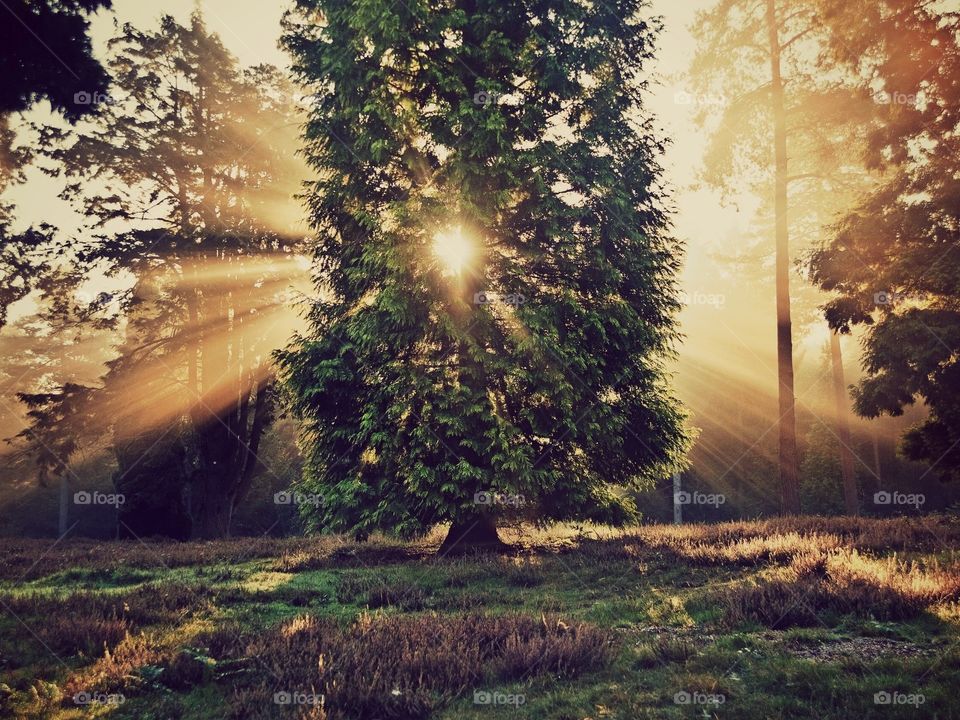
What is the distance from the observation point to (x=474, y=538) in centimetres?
1314

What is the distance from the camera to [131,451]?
70.0 ft

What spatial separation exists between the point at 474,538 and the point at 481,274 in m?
5.53

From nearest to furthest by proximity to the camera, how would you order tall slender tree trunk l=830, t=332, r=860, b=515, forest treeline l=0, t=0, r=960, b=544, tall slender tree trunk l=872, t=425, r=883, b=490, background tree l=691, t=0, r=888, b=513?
1. forest treeline l=0, t=0, r=960, b=544
2. background tree l=691, t=0, r=888, b=513
3. tall slender tree trunk l=830, t=332, r=860, b=515
4. tall slender tree trunk l=872, t=425, r=883, b=490

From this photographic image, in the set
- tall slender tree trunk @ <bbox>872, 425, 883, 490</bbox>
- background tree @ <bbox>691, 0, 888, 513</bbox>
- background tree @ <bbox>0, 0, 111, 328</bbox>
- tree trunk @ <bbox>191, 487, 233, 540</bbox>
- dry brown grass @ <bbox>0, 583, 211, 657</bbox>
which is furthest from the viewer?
tall slender tree trunk @ <bbox>872, 425, 883, 490</bbox>

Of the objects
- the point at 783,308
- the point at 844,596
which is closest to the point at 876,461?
the point at 783,308

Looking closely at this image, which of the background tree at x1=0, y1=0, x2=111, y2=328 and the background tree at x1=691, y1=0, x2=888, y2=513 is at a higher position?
the background tree at x1=691, y1=0, x2=888, y2=513

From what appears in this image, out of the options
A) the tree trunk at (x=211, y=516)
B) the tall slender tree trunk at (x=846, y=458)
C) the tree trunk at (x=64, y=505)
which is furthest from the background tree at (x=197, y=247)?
the tree trunk at (x=64, y=505)

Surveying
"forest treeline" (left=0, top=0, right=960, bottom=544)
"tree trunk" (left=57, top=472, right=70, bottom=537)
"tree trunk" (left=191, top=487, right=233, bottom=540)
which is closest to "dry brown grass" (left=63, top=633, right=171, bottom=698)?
"forest treeline" (left=0, top=0, right=960, bottom=544)

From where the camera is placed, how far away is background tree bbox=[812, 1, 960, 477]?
1213cm

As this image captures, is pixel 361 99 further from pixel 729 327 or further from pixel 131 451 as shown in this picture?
pixel 729 327

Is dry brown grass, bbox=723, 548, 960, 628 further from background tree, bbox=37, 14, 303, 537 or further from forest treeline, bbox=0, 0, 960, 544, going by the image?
background tree, bbox=37, 14, 303, 537

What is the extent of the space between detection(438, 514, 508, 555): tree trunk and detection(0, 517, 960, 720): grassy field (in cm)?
184

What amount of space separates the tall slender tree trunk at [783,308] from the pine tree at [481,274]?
5956 mm

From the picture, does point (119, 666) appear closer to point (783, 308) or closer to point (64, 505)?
point (783, 308)
